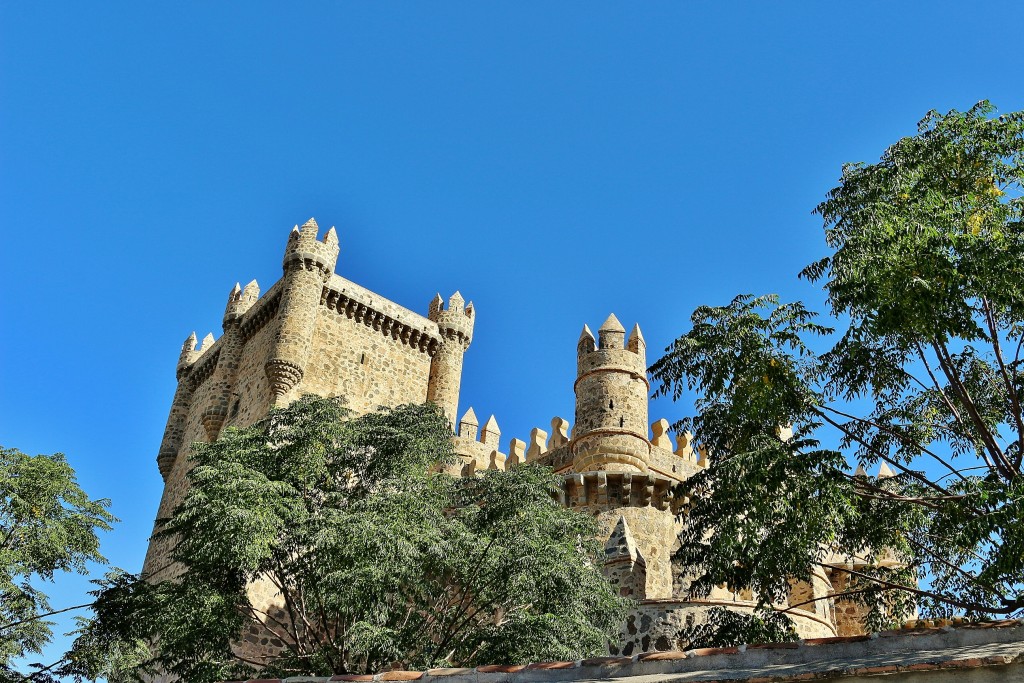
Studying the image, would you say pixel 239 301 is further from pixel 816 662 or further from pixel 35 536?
pixel 816 662

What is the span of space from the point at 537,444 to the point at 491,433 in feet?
17.7

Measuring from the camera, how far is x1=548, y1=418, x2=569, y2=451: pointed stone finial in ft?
80.2

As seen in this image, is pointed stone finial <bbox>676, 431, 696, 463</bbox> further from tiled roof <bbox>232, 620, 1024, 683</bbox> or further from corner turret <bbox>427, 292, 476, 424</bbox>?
tiled roof <bbox>232, 620, 1024, 683</bbox>

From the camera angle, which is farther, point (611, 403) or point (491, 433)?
point (491, 433)

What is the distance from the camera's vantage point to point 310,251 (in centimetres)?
2877

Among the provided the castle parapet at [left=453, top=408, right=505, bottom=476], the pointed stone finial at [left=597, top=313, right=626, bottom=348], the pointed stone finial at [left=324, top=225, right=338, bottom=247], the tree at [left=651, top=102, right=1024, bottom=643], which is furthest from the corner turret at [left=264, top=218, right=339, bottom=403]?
the tree at [left=651, top=102, right=1024, bottom=643]

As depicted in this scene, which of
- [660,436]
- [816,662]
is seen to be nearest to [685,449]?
[660,436]

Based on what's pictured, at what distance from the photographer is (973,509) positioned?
10859mm

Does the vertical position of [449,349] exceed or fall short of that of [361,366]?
it exceeds it

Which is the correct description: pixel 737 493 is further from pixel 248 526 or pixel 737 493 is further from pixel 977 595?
pixel 248 526

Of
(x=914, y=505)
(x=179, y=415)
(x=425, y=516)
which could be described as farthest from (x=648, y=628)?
(x=179, y=415)

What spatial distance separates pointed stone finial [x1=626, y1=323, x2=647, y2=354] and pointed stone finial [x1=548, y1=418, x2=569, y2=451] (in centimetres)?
308

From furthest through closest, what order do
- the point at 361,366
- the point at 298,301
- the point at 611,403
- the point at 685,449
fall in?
the point at 361,366 → the point at 298,301 → the point at 685,449 → the point at 611,403

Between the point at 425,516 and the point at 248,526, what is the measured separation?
2.90 metres
